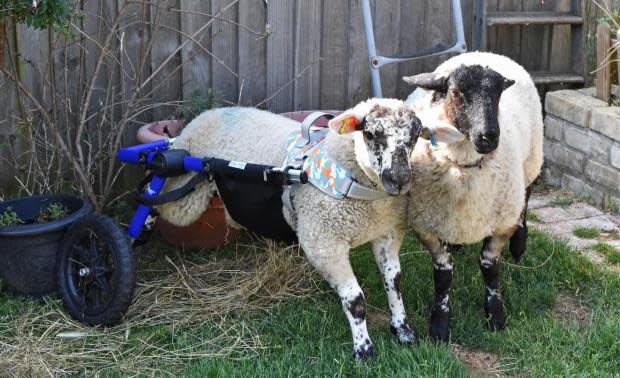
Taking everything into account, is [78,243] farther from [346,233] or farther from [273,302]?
[346,233]

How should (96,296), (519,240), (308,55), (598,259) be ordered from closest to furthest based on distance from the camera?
(96,296), (519,240), (598,259), (308,55)

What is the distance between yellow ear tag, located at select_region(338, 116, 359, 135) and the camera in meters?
3.38

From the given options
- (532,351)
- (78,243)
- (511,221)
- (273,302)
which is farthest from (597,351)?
(78,243)

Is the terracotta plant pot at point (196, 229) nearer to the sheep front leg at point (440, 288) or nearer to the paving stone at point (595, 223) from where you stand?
the sheep front leg at point (440, 288)

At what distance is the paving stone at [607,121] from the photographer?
210 inches

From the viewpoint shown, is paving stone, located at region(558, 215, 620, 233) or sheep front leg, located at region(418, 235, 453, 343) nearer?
sheep front leg, located at region(418, 235, 453, 343)

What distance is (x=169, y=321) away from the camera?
13.5 feet

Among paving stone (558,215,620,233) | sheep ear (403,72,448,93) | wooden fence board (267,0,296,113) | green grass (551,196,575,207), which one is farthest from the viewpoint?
green grass (551,196,575,207)

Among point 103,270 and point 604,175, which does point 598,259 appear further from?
point 103,270

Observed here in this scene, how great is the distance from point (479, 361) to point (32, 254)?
2.26 meters

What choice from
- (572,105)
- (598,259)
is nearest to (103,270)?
(598,259)

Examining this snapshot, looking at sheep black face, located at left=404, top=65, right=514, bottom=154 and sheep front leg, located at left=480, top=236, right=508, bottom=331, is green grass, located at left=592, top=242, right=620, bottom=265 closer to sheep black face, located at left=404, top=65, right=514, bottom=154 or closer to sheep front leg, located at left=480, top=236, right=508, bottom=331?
sheep front leg, located at left=480, top=236, right=508, bottom=331

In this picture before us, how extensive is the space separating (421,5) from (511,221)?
2.50 meters

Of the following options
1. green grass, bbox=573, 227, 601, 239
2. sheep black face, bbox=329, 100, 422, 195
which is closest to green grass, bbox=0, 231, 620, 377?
green grass, bbox=573, 227, 601, 239
